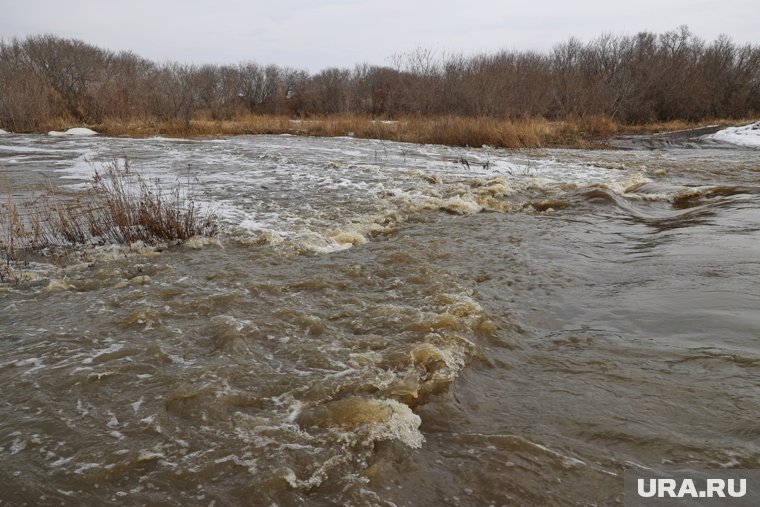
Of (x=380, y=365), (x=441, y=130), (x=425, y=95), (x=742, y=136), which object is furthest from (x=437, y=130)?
(x=380, y=365)

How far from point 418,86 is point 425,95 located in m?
1.71

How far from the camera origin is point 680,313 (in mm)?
3969

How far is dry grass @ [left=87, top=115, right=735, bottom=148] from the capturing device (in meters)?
19.1

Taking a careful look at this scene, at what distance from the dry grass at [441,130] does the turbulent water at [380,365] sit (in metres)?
12.7

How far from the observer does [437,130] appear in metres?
20.0

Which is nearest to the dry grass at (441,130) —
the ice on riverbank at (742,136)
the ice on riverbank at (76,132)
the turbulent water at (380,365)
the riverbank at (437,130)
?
the riverbank at (437,130)

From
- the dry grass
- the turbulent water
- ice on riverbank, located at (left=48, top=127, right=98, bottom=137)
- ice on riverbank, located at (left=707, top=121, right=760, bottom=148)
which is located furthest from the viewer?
ice on riverbank, located at (left=48, top=127, right=98, bottom=137)

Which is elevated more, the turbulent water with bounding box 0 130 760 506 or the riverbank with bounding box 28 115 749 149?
the riverbank with bounding box 28 115 749 149

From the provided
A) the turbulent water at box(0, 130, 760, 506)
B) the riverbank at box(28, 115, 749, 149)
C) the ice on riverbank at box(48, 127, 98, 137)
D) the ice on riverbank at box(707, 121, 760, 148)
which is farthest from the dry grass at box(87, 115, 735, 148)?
the turbulent water at box(0, 130, 760, 506)

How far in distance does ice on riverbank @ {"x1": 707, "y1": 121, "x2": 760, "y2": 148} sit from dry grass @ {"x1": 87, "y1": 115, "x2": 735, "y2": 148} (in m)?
4.36

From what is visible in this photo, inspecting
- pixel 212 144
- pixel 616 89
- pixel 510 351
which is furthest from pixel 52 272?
pixel 616 89

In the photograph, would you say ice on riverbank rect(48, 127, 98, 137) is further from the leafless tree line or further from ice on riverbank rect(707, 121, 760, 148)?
ice on riverbank rect(707, 121, 760, 148)

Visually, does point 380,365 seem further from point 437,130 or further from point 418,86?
point 418,86

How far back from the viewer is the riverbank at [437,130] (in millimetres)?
19109
